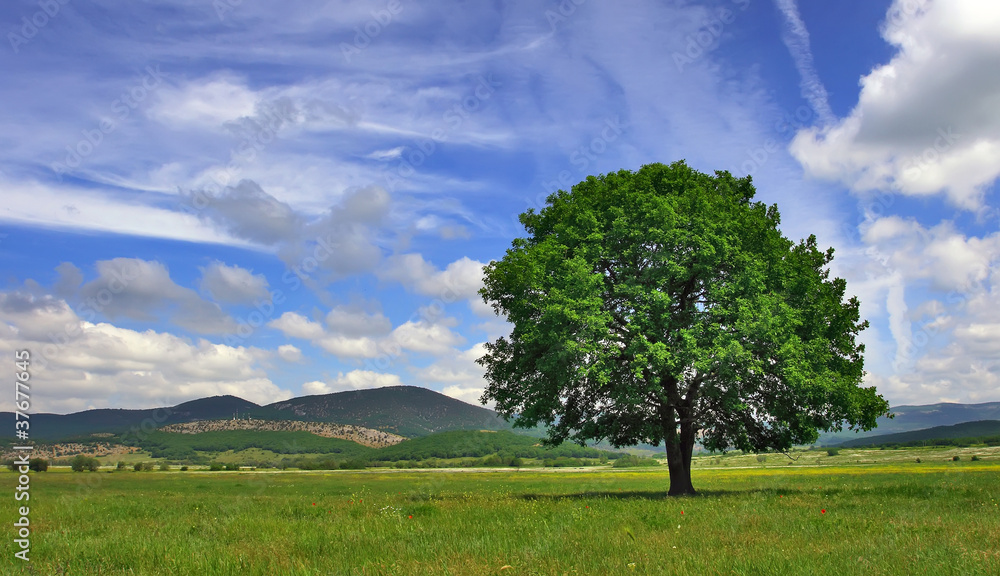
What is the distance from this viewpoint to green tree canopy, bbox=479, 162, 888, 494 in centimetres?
2358

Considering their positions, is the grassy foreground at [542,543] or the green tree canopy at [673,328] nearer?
the grassy foreground at [542,543]

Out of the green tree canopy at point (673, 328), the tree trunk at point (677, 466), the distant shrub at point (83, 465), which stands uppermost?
the green tree canopy at point (673, 328)

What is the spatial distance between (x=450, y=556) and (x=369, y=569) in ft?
4.48

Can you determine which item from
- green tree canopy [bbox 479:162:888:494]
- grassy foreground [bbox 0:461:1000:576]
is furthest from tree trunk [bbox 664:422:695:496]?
grassy foreground [bbox 0:461:1000:576]

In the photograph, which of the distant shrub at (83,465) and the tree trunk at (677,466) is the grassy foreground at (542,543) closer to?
the tree trunk at (677,466)

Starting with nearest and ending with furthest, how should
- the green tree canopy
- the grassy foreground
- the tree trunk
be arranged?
the grassy foreground → the green tree canopy → the tree trunk

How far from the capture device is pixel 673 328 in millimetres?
25188

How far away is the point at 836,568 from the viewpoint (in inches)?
306

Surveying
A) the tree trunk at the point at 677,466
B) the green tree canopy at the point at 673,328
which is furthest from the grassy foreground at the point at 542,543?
the tree trunk at the point at 677,466

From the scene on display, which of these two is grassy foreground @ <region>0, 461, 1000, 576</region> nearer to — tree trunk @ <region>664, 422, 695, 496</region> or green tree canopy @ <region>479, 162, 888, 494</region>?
green tree canopy @ <region>479, 162, 888, 494</region>

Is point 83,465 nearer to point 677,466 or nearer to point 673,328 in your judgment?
point 677,466

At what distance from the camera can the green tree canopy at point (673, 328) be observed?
23578 mm

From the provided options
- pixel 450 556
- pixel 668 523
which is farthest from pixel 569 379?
pixel 450 556

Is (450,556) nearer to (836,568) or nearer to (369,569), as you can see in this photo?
(369,569)
